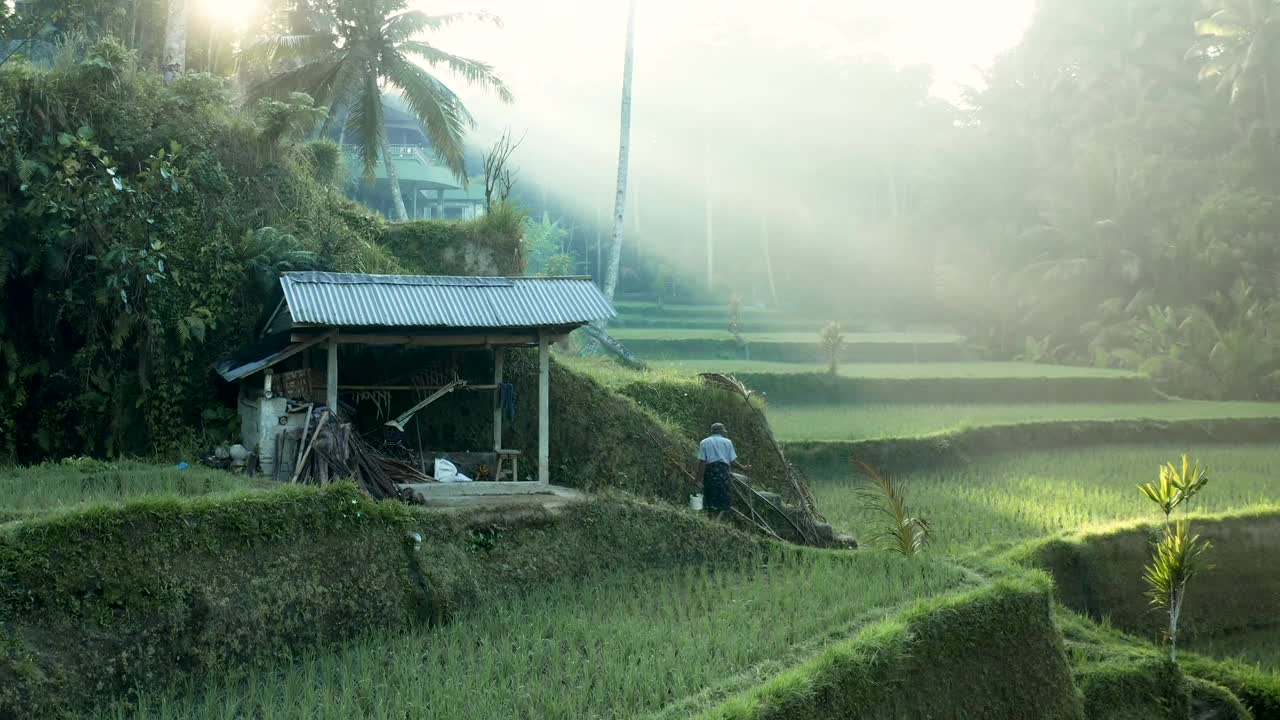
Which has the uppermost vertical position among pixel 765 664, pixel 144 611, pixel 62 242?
pixel 62 242

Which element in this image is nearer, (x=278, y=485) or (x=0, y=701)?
(x=0, y=701)

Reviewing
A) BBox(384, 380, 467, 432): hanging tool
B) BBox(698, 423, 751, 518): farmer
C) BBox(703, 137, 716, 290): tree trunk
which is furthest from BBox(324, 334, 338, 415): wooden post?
BBox(703, 137, 716, 290): tree trunk

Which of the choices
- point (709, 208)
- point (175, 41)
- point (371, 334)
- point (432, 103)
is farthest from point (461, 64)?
point (709, 208)

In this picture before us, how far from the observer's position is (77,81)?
40.9 ft

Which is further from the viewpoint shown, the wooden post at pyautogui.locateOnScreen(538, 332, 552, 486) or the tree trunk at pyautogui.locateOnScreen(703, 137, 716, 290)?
the tree trunk at pyautogui.locateOnScreen(703, 137, 716, 290)

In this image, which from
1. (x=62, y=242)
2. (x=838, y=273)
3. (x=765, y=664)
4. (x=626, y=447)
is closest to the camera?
(x=765, y=664)

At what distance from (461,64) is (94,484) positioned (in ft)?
45.0

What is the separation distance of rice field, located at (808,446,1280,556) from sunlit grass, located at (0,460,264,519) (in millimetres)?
7394

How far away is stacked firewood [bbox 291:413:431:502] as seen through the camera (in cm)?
994

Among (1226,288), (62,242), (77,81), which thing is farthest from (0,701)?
(1226,288)

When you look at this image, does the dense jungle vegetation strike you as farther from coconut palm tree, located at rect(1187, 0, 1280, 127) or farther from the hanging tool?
coconut palm tree, located at rect(1187, 0, 1280, 127)

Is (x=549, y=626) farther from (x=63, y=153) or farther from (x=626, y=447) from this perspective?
(x=63, y=153)

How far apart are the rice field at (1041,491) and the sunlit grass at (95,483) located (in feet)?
24.3

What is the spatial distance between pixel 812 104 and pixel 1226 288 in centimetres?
1895
